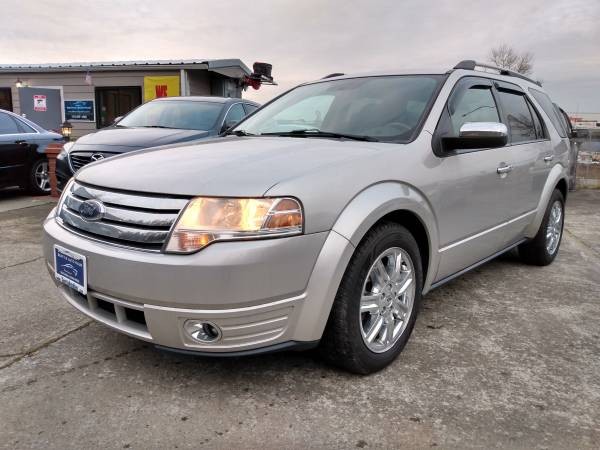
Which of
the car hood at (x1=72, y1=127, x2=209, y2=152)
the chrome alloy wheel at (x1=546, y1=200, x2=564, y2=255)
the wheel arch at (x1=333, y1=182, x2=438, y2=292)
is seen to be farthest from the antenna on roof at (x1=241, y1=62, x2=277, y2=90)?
the wheel arch at (x1=333, y1=182, x2=438, y2=292)

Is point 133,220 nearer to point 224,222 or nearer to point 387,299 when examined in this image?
point 224,222

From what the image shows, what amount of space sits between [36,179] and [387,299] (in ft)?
24.1

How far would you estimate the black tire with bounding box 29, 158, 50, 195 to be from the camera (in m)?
8.06

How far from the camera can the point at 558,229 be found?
4.93 meters

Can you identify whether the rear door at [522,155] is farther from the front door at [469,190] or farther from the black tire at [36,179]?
the black tire at [36,179]

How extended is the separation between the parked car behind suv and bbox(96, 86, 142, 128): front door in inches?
305

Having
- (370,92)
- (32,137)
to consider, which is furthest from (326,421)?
(32,137)

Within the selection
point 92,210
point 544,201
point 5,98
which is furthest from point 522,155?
point 5,98

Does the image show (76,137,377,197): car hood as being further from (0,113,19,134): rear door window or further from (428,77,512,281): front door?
(0,113,19,134): rear door window

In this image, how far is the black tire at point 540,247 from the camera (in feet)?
14.6

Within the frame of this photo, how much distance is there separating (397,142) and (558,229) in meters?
2.97

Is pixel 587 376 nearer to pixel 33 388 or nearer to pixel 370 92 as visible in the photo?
pixel 370 92

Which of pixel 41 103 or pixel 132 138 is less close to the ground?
pixel 41 103

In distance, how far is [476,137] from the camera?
284cm
